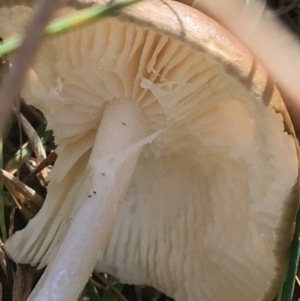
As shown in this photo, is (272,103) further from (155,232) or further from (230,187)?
(155,232)

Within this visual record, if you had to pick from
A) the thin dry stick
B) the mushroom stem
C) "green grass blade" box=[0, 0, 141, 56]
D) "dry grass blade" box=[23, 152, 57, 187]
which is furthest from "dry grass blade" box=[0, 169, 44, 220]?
the thin dry stick

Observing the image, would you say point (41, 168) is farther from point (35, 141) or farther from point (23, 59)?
point (23, 59)

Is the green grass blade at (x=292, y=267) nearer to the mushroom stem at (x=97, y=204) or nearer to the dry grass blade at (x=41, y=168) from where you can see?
the mushroom stem at (x=97, y=204)

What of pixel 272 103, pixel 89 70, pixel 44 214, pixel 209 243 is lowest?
pixel 44 214

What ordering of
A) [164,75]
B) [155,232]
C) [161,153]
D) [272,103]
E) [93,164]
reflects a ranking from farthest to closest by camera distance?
[155,232]
[161,153]
[93,164]
[164,75]
[272,103]

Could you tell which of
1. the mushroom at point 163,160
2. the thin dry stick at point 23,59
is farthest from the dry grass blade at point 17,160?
the thin dry stick at point 23,59

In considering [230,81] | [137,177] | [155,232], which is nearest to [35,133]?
[137,177]
